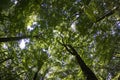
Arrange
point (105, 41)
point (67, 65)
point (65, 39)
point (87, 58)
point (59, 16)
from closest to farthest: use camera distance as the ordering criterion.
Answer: point (59, 16)
point (105, 41)
point (65, 39)
point (87, 58)
point (67, 65)

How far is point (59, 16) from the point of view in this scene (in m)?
7.54

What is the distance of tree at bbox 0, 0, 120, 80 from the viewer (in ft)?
23.1

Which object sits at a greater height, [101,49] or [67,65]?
[67,65]

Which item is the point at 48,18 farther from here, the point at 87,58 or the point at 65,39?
the point at 87,58

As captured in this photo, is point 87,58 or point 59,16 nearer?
point 59,16

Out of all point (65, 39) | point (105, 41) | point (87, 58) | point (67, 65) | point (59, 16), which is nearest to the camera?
point (59, 16)

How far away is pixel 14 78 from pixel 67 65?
12.2 feet

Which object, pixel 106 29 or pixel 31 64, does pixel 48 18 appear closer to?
pixel 106 29

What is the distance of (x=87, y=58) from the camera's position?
10.1 metres

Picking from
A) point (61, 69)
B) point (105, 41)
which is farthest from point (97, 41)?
point (61, 69)

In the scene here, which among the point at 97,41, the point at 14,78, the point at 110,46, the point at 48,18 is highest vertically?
the point at 48,18

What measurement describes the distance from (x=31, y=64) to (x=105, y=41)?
4925mm

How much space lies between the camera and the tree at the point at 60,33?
7.03 meters

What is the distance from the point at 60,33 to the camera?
30.4ft
